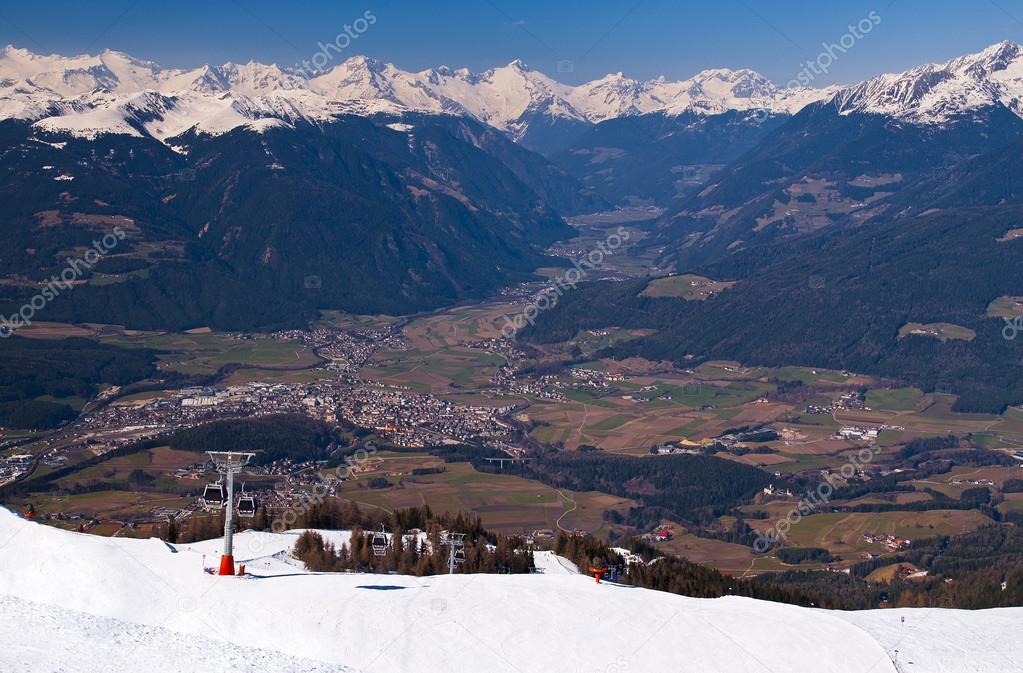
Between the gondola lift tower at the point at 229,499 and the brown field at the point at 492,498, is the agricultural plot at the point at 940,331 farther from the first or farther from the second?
the gondola lift tower at the point at 229,499

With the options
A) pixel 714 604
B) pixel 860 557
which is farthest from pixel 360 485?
pixel 714 604

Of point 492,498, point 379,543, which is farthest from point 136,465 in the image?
point 379,543

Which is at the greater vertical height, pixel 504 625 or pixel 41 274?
pixel 41 274

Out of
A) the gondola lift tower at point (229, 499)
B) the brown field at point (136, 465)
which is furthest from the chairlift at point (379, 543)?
the brown field at point (136, 465)

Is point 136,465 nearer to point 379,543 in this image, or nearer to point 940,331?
point 379,543

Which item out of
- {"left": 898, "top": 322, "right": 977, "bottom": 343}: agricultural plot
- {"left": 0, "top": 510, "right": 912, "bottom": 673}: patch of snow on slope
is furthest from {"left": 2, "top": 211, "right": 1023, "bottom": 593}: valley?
{"left": 0, "top": 510, "right": 912, "bottom": 673}: patch of snow on slope

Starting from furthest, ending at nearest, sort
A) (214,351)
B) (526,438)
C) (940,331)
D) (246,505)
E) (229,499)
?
(214,351) < (940,331) < (526,438) < (246,505) < (229,499)

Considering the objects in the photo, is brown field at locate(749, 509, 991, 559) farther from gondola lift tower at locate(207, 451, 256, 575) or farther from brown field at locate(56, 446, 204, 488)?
gondola lift tower at locate(207, 451, 256, 575)

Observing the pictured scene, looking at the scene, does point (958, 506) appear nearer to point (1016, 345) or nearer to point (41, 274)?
point (1016, 345)

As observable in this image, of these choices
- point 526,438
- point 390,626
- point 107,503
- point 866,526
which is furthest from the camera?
point 526,438
